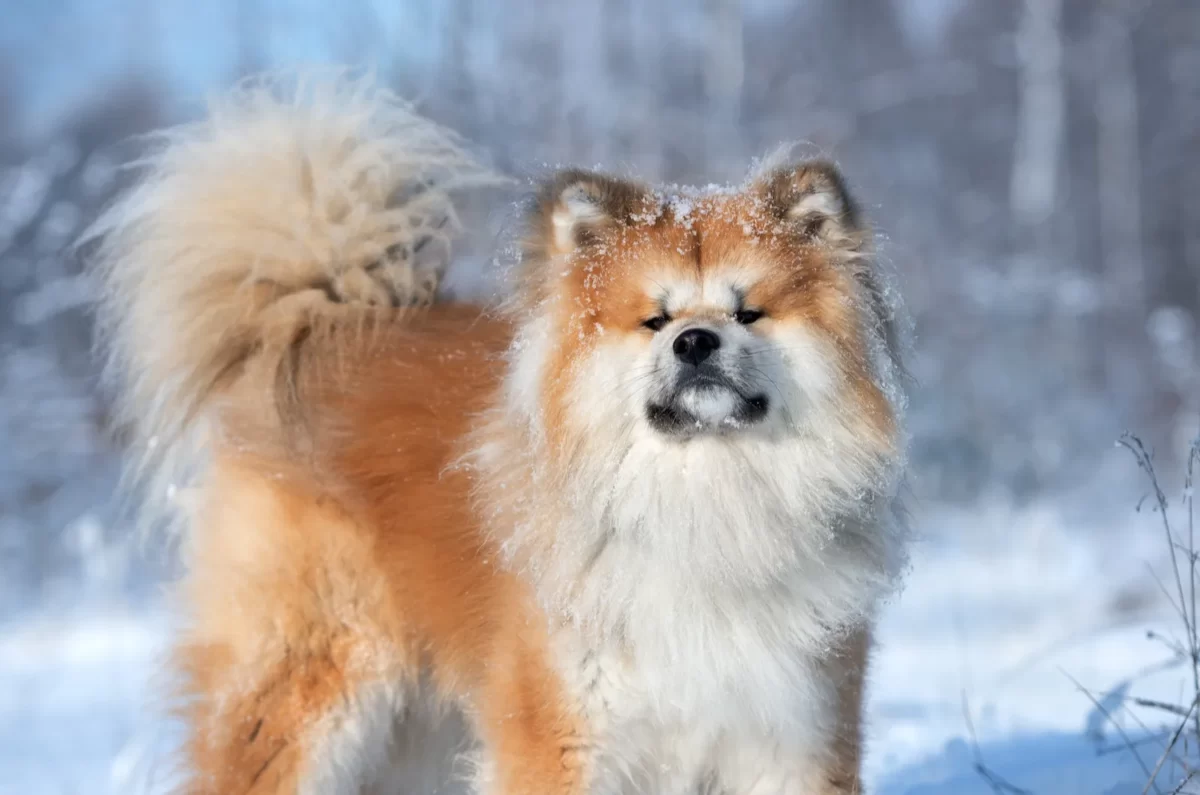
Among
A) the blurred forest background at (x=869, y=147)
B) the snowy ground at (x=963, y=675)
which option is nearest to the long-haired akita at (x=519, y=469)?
the snowy ground at (x=963, y=675)

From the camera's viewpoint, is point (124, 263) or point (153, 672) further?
point (124, 263)

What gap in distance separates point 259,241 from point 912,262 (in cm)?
1218

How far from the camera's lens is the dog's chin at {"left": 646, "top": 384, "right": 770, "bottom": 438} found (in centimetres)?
256

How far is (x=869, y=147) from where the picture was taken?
16672 mm

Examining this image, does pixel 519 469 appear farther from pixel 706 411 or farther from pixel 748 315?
pixel 748 315

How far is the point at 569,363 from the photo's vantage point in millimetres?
2783

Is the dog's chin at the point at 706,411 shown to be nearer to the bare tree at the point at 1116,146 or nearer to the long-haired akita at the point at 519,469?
the long-haired akita at the point at 519,469

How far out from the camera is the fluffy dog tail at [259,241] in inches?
144

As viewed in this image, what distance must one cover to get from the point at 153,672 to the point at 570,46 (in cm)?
1403

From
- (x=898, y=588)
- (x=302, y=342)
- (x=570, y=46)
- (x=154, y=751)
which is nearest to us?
(x=898, y=588)

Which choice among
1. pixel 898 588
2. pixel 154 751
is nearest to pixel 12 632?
pixel 154 751

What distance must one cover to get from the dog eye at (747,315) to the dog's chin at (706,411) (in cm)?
21

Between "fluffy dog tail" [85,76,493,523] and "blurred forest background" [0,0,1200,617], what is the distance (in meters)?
6.12

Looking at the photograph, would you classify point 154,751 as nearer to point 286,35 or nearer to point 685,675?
point 685,675
